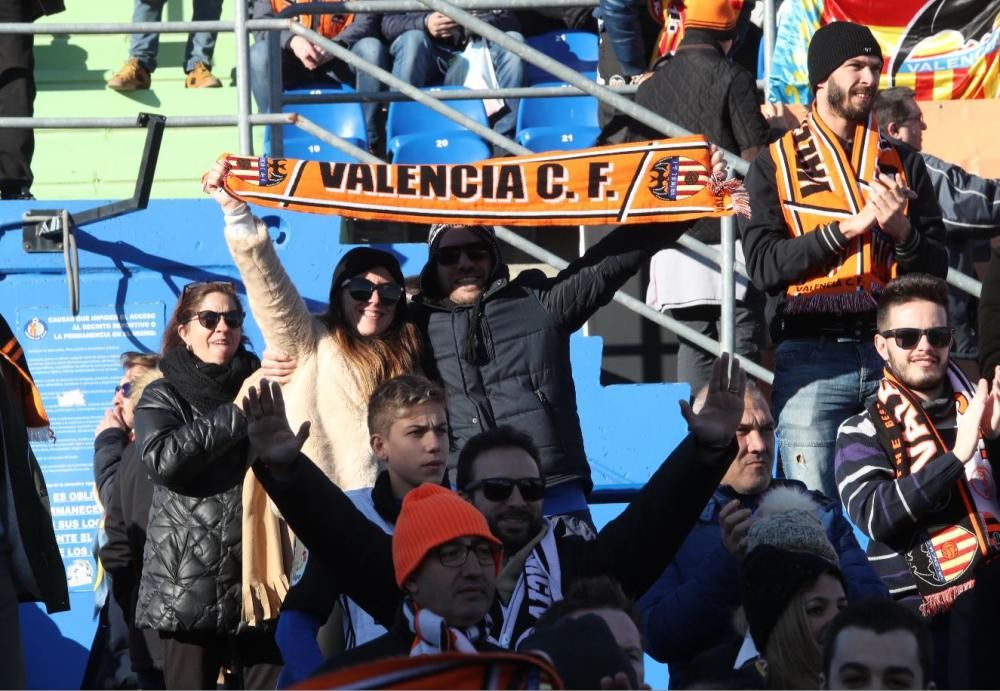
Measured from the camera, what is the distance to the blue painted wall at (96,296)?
7.76 metres

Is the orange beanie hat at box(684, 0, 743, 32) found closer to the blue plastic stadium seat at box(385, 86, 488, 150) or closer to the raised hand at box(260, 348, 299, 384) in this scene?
the raised hand at box(260, 348, 299, 384)

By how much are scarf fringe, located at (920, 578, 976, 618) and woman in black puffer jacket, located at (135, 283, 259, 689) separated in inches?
80.5

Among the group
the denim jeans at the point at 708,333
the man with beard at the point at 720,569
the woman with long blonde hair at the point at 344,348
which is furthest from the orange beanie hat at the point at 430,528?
the denim jeans at the point at 708,333

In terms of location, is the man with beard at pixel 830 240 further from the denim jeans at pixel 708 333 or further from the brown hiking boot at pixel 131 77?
the brown hiking boot at pixel 131 77

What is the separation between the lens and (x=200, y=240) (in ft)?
25.9

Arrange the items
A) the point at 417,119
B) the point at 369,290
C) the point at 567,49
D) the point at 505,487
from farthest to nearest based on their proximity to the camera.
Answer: the point at 567,49
the point at 417,119
the point at 369,290
the point at 505,487

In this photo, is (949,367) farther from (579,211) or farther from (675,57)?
(675,57)

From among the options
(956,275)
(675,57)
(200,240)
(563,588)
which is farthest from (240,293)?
(563,588)

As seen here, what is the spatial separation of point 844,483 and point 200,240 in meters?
3.63

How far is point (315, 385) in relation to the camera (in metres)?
5.73

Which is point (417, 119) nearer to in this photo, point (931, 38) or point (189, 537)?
point (931, 38)

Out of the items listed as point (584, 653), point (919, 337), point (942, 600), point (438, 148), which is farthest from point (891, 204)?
point (438, 148)

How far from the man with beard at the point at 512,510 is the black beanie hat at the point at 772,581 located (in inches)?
12.9

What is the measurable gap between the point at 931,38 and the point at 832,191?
2.84m
